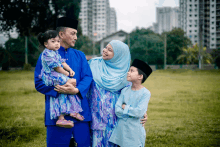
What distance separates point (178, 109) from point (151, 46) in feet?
93.7

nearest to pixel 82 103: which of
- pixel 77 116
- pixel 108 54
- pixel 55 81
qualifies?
pixel 77 116

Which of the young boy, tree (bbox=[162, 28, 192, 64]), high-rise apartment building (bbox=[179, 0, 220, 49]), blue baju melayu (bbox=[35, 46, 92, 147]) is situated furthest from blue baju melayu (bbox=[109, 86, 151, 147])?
high-rise apartment building (bbox=[179, 0, 220, 49])

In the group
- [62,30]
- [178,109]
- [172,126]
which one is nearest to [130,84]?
[62,30]

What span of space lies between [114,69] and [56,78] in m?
0.85

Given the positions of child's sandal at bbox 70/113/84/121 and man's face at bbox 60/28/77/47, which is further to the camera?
man's face at bbox 60/28/77/47

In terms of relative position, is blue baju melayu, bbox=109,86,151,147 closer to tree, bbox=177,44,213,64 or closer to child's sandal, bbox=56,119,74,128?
child's sandal, bbox=56,119,74,128

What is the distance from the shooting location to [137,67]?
2.59 m

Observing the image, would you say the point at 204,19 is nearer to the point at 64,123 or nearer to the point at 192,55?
the point at 192,55

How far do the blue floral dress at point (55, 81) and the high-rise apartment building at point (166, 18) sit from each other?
406 ft

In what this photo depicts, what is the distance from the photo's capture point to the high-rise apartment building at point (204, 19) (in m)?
62.0

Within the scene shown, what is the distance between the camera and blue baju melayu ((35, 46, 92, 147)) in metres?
2.28

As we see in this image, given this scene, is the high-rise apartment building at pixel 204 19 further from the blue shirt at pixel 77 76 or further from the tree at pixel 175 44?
the blue shirt at pixel 77 76

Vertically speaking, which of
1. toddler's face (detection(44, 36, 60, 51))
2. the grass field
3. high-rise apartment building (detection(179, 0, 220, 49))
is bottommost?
the grass field

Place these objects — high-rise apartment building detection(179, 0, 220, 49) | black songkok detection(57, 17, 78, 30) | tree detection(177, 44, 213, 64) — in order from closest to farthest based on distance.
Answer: black songkok detection(57, 17, 78, 30) → tree detection(177, 44, 213, 64) → high-rise apartment building detection(179, 0, 220, 49)
